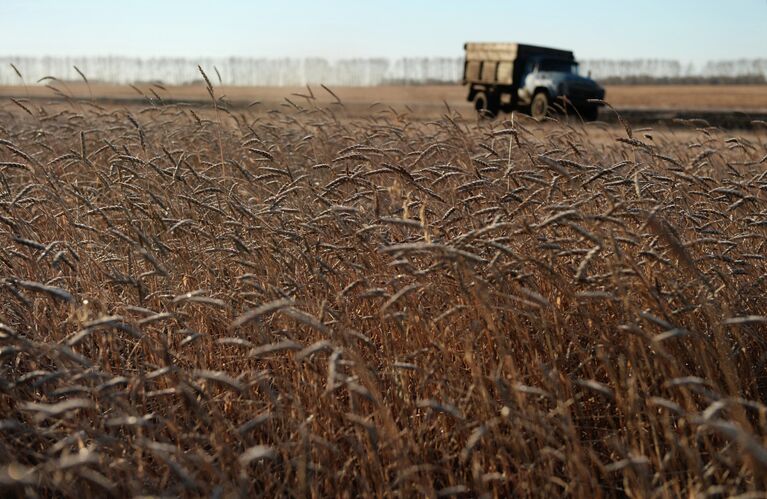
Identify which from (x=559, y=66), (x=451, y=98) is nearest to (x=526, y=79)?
(x=559, y=66)

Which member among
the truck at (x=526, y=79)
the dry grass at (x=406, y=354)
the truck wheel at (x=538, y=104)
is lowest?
the dry grass at (x=406, y=354)

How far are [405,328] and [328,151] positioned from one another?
3.24m

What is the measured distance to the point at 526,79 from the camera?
24.2 meters

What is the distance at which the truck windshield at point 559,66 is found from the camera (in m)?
23.8

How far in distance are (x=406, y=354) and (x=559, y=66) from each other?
22.5 metres

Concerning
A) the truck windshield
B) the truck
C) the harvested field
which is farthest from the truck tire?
the harvested field

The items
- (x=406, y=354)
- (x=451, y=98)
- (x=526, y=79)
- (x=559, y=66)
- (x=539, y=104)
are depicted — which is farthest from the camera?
(x=451, y=98)

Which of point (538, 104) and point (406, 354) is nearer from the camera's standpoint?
point (406, 354)

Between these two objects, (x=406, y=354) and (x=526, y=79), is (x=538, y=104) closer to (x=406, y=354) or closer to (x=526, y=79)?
(x=526, y=79)

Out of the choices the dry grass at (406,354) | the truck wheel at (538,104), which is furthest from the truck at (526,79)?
the dry grass at (406,354)

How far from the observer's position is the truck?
2291cm

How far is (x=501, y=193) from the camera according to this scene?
→ 158 inches

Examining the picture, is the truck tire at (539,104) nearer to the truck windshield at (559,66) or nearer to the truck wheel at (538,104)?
the truck wheel at (538,104)

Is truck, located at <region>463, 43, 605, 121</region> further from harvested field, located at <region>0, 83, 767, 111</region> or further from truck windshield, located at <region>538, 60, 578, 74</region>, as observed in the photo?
harvested field, located at <region>0, 83, 767, 111</region>
